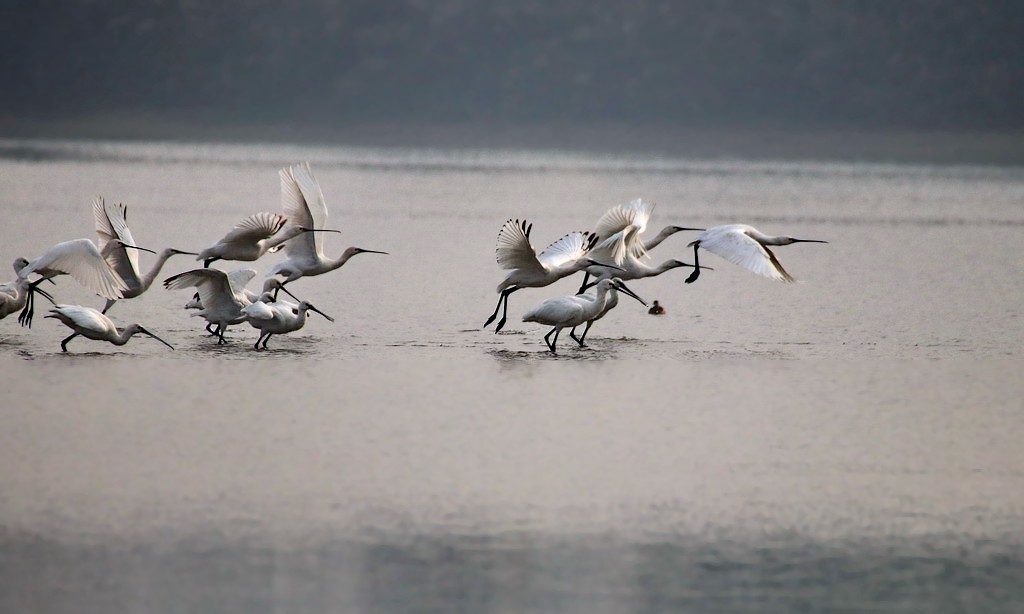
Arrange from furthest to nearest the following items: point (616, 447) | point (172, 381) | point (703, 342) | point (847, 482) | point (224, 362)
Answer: point (703, 342), point (224, 362), point (172, 381), point (616, 447), point (847, 482)

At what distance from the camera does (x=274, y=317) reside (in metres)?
12.9

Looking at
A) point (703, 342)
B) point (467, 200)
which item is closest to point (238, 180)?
point (467, 200)

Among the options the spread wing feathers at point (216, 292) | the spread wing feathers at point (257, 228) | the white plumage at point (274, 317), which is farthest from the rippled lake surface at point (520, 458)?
the spread wing feathers at point (257, 228)

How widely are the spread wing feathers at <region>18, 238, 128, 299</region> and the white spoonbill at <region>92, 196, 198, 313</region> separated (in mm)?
487

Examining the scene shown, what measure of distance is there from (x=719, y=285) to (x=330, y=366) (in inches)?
352

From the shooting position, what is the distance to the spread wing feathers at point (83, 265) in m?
12.8

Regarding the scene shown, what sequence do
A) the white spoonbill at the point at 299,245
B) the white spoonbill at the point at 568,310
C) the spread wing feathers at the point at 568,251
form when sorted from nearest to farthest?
the white spoonbill at the point at 568,310 → the spread wing feathers at the point at 568,251 → the white spoonbill at the point at 299,245

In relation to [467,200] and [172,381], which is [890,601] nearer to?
[172,381]

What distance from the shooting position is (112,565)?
23.3 feet

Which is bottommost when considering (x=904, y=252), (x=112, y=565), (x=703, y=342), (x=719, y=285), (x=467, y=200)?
(x=112, y=565)

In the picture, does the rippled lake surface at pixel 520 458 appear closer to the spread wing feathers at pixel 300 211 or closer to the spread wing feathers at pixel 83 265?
the spread wing feathers at pixel 83 265

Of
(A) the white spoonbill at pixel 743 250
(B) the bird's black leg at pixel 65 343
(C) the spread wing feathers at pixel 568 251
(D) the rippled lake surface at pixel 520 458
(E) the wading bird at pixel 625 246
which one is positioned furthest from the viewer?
(E) the wading bird at pixel 625 246

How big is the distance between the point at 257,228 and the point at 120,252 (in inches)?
46.9

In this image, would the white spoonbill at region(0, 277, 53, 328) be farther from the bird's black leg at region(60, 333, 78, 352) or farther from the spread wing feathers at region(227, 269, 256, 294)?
the spread wing feathers at region(227, 269, 256, 294)
